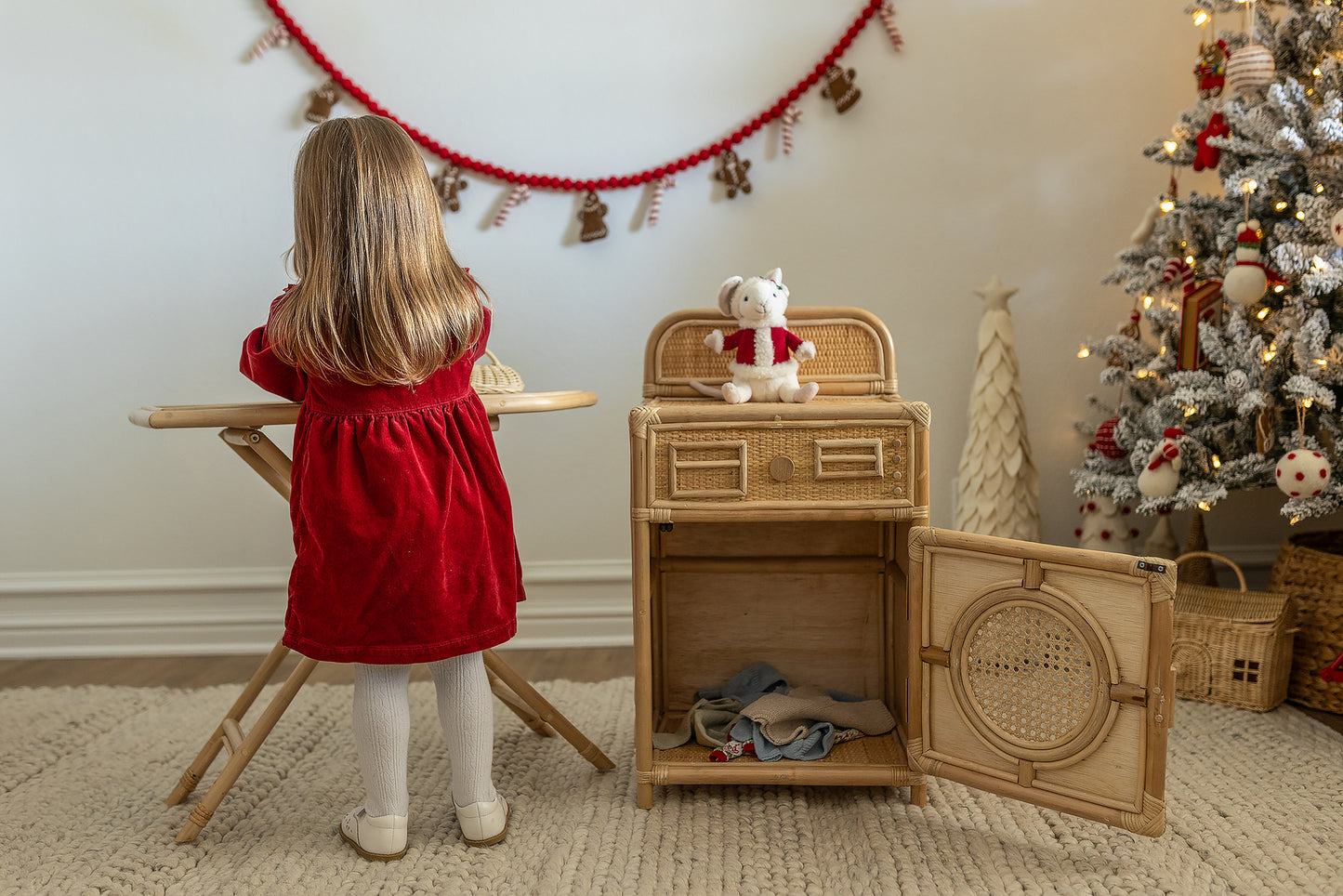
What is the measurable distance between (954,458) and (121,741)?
6.09ft

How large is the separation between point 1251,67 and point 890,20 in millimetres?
735

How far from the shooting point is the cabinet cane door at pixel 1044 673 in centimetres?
123

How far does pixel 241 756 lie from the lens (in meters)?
1.42

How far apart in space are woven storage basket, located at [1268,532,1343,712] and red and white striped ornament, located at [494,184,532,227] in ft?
5.90

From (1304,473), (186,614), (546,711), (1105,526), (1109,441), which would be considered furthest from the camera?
(186,614)

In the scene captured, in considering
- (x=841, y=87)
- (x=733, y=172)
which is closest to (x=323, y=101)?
(x=733, y=172)

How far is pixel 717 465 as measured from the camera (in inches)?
55.0

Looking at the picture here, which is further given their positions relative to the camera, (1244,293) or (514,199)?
(514,199)

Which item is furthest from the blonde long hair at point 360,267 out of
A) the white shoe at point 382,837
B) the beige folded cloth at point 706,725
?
the beige folded cloth at point 706,725

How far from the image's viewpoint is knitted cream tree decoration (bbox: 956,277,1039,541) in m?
2.13

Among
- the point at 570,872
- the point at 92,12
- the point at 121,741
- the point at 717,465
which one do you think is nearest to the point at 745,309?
the point at 717,465

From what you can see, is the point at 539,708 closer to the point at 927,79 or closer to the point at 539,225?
the point at 539,225

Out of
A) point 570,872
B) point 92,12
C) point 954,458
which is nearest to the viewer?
point 570,872

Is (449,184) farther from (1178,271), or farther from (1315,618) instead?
(1315,618)
